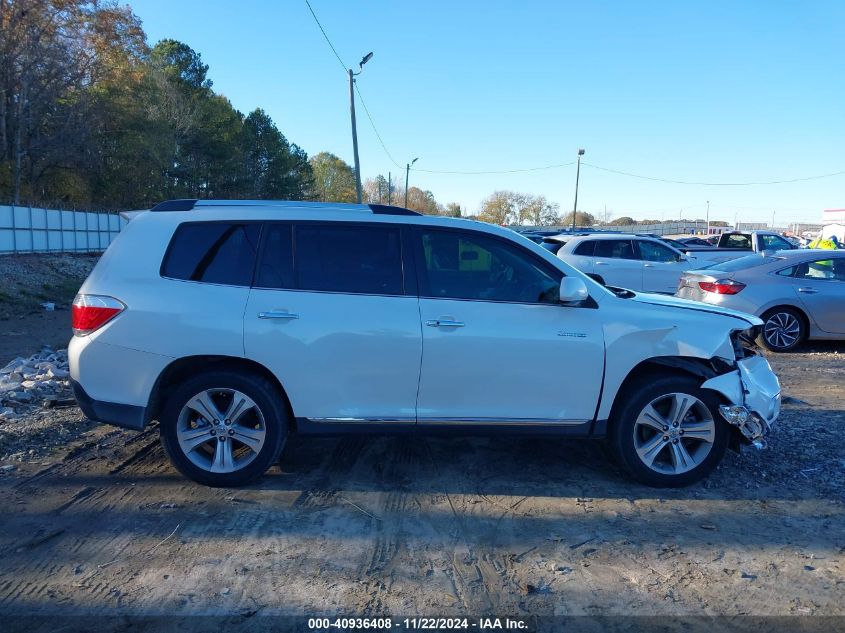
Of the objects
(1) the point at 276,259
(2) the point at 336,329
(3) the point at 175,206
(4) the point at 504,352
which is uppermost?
(3) the point at 175,206

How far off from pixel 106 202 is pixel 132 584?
46616mm

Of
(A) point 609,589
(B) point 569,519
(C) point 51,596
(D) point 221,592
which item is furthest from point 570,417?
(C) point 51,596

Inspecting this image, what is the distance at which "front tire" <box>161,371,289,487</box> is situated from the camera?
4145 mm

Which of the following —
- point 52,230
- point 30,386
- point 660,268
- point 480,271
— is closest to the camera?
point 480,271

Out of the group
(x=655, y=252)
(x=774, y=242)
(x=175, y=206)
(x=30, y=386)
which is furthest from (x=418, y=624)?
(x=774, y=242)

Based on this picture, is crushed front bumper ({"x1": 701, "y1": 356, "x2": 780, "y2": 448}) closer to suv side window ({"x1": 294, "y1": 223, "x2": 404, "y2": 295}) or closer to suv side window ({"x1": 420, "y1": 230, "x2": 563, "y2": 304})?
suv side window ({"x1": 420, "y1": 230, "x2": 563, "y2": 304})

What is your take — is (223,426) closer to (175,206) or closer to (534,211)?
(175,206)

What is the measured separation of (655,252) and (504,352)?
11.1 meters

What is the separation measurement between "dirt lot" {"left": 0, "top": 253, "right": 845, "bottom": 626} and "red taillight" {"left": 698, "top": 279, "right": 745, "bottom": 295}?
4290 millimetres

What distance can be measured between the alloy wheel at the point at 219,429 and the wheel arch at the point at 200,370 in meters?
0.18

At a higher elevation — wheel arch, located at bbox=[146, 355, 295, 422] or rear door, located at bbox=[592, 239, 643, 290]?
rear door, located at bbox=[592, 239, 643, 290]

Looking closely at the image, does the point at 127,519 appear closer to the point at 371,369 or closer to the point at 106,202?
the point at 371,369

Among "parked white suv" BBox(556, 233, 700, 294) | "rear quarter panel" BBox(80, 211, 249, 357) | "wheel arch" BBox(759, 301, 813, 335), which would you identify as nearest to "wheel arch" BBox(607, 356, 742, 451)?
"rear quarter panel" BBox(80, 211, 249, 357)

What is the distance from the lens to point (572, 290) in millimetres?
4117
